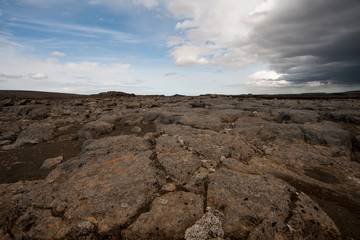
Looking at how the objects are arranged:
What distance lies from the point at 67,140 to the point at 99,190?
12.5 ft

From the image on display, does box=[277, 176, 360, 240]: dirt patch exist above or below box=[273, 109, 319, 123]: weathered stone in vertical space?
below

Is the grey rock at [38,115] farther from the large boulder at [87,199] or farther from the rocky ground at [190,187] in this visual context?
the large boulder at [87,199]

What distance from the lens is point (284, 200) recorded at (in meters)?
2.11

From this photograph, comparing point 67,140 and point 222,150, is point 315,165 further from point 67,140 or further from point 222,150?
point 67,140

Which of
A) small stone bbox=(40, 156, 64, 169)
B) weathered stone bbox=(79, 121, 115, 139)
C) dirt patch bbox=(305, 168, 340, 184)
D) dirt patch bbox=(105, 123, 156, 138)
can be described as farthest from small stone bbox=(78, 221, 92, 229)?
weathered stone bbox=(79, 121, 115, 139)

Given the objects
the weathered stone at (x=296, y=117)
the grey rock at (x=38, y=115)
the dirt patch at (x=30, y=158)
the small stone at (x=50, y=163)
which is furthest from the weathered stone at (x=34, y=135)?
the weathered stone at (x=296, y=117)

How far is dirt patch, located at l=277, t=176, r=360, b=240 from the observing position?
6.26 feet

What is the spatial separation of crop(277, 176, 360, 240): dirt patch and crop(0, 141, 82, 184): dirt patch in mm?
Answer: 4675

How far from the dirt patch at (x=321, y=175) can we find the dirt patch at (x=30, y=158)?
5022 millimetres

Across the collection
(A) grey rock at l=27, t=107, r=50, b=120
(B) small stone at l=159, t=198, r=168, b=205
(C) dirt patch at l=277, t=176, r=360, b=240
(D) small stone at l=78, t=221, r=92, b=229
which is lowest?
(C) dirt patch at l=277, t=176, r=360, b=240

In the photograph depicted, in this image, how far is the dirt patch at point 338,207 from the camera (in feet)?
6.26

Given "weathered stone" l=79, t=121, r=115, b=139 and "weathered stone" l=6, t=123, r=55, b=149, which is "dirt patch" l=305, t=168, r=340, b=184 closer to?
"weathered stone" l=79, t=121, r=115, b=139

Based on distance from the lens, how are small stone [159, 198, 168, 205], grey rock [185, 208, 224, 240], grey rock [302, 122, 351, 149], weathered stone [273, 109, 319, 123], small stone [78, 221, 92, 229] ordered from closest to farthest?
grey rock [185, 208, 224, 240]
small stone [78, 221, 92, 229]
small stone [159, 198, 168, 205]
grey rock [302, 122, 351, 149]
weathered stone [273, 109, 319, 123]

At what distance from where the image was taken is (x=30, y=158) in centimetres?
420
